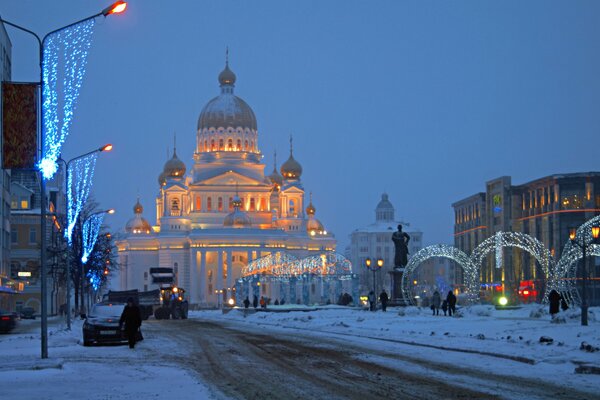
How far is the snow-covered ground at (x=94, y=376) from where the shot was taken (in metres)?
17.1

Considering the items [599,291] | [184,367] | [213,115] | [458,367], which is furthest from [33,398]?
[213,115]

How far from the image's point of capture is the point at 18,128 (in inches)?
908

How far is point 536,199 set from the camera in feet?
350

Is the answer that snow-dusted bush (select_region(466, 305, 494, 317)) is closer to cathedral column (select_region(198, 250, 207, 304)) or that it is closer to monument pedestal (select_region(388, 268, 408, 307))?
monument pedestal (select_region(388, 268, 408, 307))

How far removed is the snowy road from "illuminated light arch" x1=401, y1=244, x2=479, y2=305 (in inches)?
1039

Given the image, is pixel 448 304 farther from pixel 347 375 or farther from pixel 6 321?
pixel 347 375

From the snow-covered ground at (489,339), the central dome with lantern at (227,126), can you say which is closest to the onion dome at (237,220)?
the central dome with lantern at (227,126)

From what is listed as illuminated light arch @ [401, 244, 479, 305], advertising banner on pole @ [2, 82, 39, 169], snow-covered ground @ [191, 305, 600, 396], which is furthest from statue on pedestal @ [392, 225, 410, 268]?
advertising banner on pole @ [2, 82, 39, 169]

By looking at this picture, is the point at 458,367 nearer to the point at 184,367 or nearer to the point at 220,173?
the point at 184,367

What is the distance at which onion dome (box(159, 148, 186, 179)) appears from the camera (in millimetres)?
152250

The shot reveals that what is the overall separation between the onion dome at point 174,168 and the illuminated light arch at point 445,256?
93.7 metres

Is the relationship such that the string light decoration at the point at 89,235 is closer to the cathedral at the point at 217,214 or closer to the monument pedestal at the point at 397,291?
the monument pedestal at the point at 397,291

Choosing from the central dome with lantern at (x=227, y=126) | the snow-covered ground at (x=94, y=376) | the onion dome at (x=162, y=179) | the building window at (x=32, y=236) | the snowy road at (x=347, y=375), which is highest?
the central dome with lantern at (x=227, y=126)

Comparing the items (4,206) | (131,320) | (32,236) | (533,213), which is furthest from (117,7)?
(533,213)
